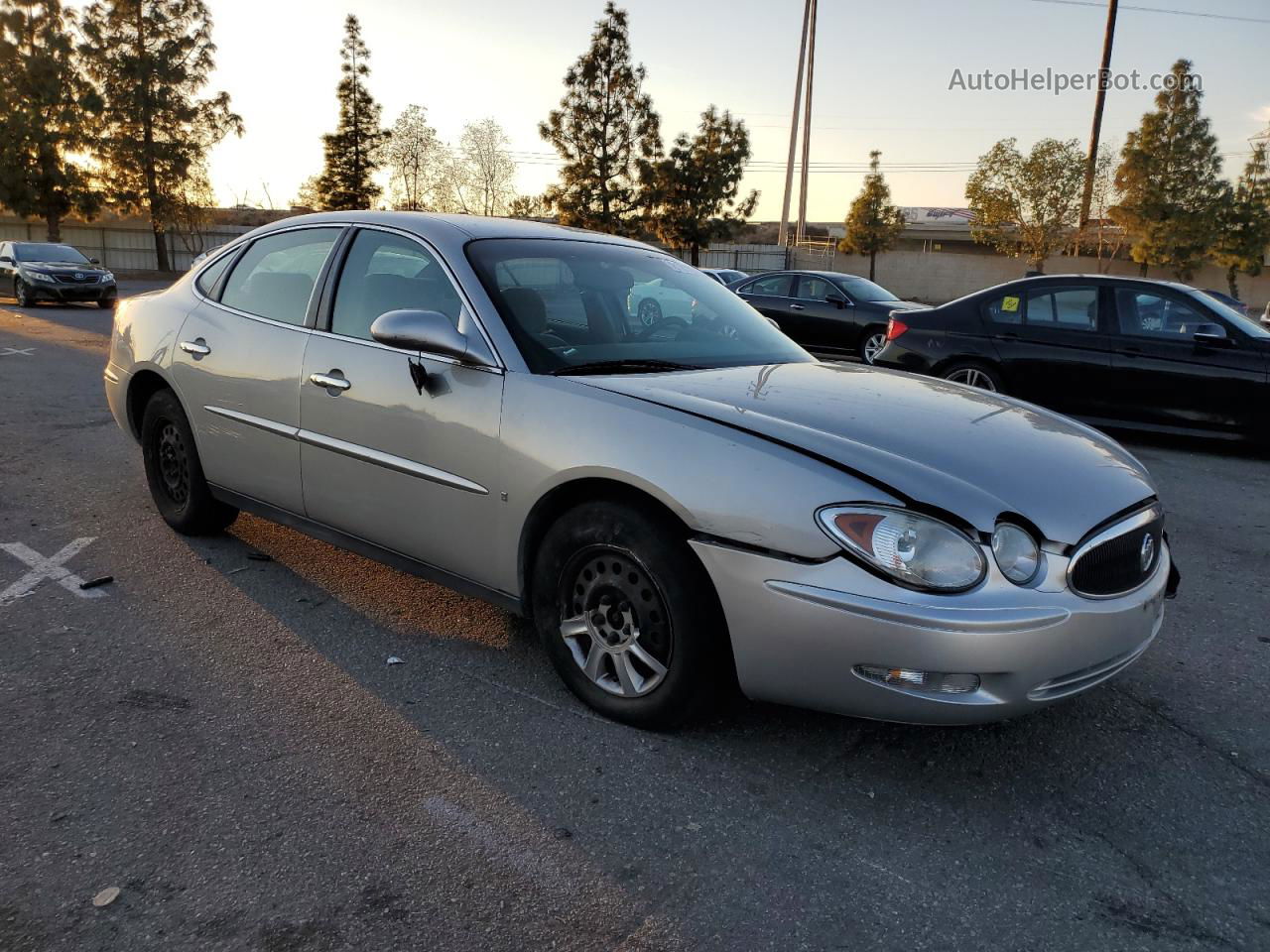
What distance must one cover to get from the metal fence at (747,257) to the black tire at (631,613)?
43796mm

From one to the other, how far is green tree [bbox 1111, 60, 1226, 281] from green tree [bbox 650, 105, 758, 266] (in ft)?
61.7

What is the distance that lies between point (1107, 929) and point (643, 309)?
2.61 metres

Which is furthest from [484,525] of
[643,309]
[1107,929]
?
[1107,929]

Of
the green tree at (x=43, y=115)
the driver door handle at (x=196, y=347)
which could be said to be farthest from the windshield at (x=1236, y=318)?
the green tree at (x=43, y=115)

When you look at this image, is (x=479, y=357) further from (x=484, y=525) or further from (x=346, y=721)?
(x=346, y=721)

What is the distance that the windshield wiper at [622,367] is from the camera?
327cm

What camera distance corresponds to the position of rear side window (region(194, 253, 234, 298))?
463 cm

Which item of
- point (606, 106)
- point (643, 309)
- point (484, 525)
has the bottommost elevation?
point (484, 525)

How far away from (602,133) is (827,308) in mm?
24603

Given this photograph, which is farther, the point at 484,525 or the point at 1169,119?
the point at 1169,119

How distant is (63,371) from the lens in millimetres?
10742

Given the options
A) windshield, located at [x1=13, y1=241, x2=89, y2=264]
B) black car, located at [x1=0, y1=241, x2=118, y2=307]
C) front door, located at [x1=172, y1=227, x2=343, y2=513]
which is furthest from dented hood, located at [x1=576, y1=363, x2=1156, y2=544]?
windshield, located at [x1=13, y1=241, x2=89, y2=264]

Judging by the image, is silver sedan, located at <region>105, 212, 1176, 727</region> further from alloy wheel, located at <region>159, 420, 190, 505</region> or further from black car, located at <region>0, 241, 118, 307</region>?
black car, located at <region>0, 241, 118, 307</region>

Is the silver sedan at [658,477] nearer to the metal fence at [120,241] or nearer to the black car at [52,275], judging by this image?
the black car at [52,275]
